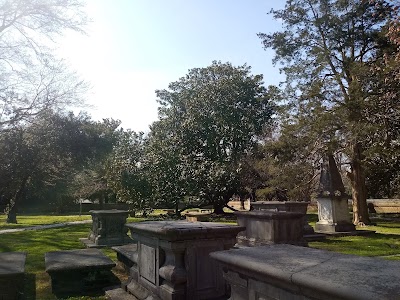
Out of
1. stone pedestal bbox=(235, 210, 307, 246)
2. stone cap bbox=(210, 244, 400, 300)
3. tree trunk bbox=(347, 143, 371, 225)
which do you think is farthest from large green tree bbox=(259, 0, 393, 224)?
stone cap bbox=(210, 244, 400, 300)

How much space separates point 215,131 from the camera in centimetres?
2723

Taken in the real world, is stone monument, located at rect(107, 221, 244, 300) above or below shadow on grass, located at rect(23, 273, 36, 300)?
above

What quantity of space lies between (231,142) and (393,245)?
17289 millimetres

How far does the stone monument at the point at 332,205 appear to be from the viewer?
1490 cm

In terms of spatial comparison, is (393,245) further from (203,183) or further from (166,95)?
(166,95)

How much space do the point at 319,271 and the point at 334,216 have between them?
547 inches

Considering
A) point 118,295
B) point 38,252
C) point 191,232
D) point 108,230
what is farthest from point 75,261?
point 108,230

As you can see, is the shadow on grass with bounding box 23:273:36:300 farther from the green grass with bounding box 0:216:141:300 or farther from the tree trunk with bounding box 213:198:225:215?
the tree trunk with bounding box 213:198:225:215

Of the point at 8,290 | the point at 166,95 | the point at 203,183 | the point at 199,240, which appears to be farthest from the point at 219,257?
the point at 166,95

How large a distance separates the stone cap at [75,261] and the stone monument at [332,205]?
35.2 ft

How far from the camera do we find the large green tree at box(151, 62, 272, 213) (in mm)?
25406

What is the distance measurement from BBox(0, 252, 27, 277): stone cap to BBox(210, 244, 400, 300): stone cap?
4205 mm

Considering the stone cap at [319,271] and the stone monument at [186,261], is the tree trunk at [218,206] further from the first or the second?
the stone cap at [319,271]

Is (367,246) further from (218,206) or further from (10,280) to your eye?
(218,206)
